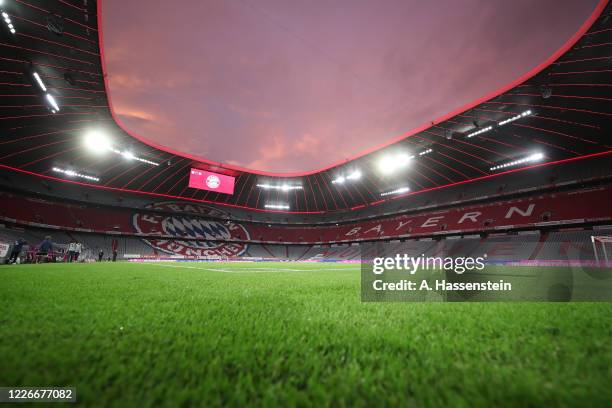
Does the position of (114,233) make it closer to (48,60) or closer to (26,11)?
(48,60)

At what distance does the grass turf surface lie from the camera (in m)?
0.70

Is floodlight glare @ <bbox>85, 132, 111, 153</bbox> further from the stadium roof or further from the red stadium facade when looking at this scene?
the red stadium facade

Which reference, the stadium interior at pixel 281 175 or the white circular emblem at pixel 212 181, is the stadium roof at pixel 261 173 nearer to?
the stadium interior at pixel 281 175

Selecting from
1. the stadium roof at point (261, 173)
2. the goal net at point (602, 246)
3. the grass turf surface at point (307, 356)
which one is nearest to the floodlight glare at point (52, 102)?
the stadium roof at point (261, 173)

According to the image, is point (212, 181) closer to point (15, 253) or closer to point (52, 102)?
point (52, 102)

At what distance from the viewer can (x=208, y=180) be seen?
26203 millimetres

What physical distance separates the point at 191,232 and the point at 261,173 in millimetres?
12723

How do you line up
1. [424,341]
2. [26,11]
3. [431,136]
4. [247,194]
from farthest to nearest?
[247,194], [431,136], [26,11], [424,341]

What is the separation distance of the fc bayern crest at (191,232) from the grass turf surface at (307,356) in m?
29.5

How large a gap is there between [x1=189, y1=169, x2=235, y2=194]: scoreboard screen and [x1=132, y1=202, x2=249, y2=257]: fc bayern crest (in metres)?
7.65

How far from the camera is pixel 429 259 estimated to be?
2.81 m

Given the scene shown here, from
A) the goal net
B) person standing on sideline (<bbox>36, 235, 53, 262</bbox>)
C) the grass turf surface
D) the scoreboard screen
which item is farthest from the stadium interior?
person standing on sideline (<bbox>36, 235, 53, 262</bbox>)

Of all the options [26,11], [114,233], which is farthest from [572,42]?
[114,233]

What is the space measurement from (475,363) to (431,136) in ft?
61.6
